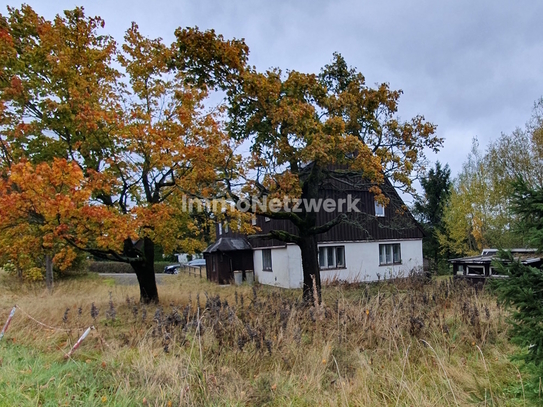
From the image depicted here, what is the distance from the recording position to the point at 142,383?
12.6ft

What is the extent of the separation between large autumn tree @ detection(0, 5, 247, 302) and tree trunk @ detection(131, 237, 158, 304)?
22.7 inches

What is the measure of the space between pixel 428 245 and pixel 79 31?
97.8 ft

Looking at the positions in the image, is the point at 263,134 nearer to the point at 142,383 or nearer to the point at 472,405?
the point at 142,383

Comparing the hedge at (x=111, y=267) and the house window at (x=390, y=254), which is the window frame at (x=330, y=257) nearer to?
the house window at (x=390, y=254)

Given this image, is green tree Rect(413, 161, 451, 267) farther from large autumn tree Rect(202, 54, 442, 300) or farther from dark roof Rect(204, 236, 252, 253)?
large autumn tree Rect(202, 54, 442, 300)

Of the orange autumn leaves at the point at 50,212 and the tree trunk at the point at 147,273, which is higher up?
the orange autumn leaves at the point at 50,212

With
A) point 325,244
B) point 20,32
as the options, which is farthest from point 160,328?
point 325,244

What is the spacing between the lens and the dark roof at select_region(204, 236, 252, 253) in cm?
2105

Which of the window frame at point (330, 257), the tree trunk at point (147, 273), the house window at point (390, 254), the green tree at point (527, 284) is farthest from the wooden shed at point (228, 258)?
the green tree at point (527, 284)

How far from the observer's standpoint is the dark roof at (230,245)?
21053 mm

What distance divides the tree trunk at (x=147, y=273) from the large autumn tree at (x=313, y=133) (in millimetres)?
3844

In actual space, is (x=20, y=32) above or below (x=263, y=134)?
above

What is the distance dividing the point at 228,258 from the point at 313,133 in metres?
14.5

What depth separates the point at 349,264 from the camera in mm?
19188
